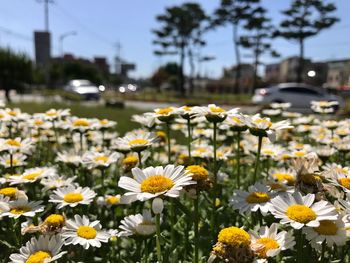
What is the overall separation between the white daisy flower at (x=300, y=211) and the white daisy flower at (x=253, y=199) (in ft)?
0.38

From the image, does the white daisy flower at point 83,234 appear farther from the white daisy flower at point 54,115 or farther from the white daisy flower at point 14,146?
the white daisy flower at point 54,115

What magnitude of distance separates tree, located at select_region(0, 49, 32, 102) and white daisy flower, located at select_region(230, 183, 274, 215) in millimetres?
25977

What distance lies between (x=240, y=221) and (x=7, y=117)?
1.64 m

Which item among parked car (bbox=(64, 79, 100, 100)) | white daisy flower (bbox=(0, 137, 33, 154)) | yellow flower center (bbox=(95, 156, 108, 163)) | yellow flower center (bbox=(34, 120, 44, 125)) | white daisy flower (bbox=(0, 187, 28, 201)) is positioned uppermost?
yellow flower center (bbox=(34, 120, 44, 125))

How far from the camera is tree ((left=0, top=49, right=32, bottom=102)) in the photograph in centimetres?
2605

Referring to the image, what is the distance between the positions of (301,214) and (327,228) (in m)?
0.11

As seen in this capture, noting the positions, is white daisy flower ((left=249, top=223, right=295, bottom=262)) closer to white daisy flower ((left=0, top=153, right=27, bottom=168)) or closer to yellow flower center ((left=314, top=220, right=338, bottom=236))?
yellow flower center ((left=314, top=220, right=338, bottom=236))

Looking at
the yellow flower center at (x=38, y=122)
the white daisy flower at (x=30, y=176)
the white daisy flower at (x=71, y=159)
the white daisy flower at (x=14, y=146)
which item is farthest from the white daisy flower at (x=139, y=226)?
the yellow flower center at (x=38, y=122)

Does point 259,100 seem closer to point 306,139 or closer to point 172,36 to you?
point 306,139

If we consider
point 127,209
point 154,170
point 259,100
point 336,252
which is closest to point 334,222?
point 336,252

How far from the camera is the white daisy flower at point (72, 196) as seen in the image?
1.90 metres

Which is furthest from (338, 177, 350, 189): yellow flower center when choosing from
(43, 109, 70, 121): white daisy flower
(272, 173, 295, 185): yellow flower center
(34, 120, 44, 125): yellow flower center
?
(34, 120, 44, 125): yellow flower center

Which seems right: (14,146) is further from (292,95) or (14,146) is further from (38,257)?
(292,95)

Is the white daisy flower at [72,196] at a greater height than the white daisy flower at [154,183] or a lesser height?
lesser
